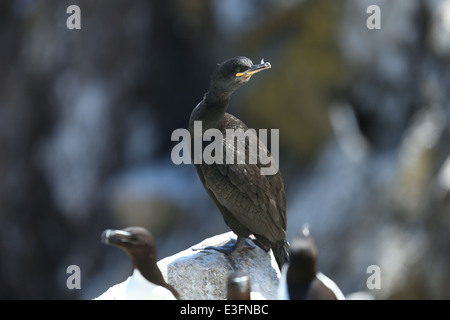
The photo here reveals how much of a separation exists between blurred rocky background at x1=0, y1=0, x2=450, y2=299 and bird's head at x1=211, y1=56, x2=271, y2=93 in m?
5.59

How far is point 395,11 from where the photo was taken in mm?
12664

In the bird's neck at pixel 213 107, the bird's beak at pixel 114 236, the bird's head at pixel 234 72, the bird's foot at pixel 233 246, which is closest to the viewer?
the bird's beak at pixel 114 236

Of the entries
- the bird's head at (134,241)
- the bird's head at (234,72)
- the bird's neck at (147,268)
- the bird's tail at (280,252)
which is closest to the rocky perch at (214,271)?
the bird's tail at (280,252)

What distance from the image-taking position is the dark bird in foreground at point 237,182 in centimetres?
523

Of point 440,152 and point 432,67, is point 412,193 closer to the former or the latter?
point 440,152

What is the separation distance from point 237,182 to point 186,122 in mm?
10486

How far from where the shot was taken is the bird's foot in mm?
5668

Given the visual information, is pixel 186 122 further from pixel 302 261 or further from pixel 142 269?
pixel 302 261

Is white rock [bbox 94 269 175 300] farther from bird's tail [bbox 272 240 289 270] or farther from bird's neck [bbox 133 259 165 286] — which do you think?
bird's tail [bbox 272 240 289 270]

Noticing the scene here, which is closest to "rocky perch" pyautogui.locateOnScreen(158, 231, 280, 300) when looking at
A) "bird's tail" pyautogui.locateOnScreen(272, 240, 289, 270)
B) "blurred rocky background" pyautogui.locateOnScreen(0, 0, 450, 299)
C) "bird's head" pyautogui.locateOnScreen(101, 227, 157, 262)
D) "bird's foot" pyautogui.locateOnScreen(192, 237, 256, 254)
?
"bird's foot" pyautogui.locateOnScreen(192, 237, 256, 254)

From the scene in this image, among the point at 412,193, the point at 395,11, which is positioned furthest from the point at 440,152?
the point at 395,11

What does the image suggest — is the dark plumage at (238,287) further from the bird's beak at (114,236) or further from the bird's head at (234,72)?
the bird's head at (234,72)

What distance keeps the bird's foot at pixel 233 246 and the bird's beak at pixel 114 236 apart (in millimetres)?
1528

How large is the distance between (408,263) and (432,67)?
3556mm
